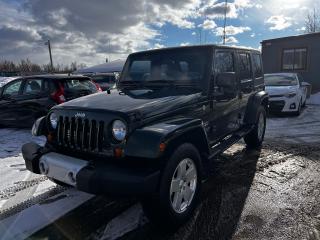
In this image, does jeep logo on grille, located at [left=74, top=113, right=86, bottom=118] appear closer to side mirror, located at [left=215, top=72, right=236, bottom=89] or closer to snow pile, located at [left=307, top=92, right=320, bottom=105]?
side mirror, located at [left=215, top=72, right=236, bottom=89]

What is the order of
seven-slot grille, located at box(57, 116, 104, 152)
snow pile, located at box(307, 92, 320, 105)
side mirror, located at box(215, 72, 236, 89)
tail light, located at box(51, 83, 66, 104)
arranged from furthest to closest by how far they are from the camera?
snow pile, located at box(307, 92, 320, 105), tail light, located at box(51, 83, 66, 104), side mirror, located at box(215, 72, 236, 89), seven-slot grille, located at box(57, 116, 104, 152)

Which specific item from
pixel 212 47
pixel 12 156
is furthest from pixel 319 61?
pixel 12 156

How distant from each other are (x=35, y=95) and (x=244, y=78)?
520 centimetres

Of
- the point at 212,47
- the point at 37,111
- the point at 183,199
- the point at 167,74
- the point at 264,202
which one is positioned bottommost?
the point at 264,202

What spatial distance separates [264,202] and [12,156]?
15.5 feet

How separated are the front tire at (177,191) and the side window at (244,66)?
2480mm

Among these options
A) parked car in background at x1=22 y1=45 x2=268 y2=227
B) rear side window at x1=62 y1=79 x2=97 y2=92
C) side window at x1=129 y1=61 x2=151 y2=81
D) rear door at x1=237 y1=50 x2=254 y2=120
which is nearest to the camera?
parked car in background at x1=22 y1=45 x2=268 y2=227

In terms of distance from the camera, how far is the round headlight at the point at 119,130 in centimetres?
306

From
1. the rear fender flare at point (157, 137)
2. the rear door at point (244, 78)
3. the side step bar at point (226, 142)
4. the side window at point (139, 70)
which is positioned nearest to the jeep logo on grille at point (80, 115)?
the rear fender flare at point (157, 137)

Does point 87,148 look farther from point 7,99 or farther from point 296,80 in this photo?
point 296,80

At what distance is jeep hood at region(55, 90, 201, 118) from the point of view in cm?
325

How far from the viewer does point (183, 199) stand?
3.48 meters

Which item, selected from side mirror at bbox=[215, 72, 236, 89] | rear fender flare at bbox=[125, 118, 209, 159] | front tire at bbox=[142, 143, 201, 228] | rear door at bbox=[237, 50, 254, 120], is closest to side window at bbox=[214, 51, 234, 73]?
side mirror at bbox=[215, 72, 236, 89]

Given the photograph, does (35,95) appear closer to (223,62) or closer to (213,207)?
(223,62)
